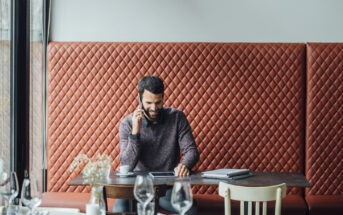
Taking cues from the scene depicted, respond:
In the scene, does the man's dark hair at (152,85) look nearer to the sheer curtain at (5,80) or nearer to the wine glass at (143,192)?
the sheer curtain at (5,80)

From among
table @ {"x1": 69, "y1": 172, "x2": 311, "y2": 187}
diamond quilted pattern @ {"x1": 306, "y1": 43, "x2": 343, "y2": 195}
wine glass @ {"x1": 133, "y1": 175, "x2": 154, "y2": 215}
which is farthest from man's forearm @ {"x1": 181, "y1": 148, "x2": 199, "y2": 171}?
wine glass @ {"x1": 133, "y1": 175, "x2": 154, "y2": 215}

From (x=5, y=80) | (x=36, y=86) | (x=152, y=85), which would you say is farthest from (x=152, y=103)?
(x=36, y=86)

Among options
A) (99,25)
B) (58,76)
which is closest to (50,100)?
(58,76)

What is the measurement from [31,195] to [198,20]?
9.19ft

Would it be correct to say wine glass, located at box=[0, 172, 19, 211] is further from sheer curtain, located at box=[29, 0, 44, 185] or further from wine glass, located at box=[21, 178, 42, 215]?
sheer curtain, located at box=[29, 0, 44, 185]

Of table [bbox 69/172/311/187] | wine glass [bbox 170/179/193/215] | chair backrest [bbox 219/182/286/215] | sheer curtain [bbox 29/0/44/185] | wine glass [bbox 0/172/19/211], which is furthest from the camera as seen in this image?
sheer curtain [bbox 29/0/44/185]

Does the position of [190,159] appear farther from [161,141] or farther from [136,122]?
[136,122]

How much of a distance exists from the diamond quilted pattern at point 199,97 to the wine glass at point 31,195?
86.5 inches

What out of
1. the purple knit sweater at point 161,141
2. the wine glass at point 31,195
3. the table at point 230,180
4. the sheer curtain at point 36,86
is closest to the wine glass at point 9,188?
the wine glass at point 31,195

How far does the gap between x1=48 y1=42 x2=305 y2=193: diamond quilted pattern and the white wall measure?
0.17 metres

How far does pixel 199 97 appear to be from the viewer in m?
4.08

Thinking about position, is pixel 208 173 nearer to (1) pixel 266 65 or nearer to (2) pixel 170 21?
(1) pixel 266 65

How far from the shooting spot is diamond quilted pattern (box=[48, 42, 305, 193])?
4043 mm

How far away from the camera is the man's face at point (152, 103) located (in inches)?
131
